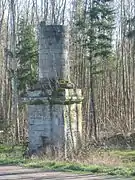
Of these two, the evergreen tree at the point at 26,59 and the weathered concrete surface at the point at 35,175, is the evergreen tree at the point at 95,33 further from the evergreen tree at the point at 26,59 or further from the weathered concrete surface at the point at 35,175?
the weathered concrete surface at the point at 35,175

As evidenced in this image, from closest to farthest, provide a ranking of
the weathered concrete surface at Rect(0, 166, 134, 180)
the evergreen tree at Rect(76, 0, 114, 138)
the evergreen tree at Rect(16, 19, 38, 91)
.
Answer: the weathered concrete surface at Rect(0, 166, 134, 180)
the evergreen tree at Rect(76, 0, 114, 138)
the evergreen tree at Rect(16, 19, 38, 91)

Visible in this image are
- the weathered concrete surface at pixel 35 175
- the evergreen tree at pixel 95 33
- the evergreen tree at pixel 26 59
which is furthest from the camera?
the evergreen tree at pixel 26 59

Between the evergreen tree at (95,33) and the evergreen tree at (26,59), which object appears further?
the evergreen tree at (26,59)

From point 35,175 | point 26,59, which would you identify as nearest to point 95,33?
point 26,59

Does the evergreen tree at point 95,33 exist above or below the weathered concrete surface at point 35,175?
above

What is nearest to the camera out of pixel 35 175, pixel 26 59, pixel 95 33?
pixel 35 175

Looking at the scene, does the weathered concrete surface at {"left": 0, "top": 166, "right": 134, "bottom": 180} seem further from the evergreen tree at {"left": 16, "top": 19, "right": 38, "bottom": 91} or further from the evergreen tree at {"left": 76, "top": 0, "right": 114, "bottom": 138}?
the evergreen tree at {"left": 16, "top": 19, "right": 38, "bottom": 91}

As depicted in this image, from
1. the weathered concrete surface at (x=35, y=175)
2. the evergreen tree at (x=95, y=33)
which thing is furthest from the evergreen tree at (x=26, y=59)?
the weathered concrete surface at (x=35, y=175)

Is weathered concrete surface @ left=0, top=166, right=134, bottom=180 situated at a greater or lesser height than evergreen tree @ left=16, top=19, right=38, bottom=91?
lesser

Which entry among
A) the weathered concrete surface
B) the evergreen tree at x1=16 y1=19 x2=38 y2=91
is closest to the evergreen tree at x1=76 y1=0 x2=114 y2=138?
the evergreen tree at x1=16 y1=19 x2=38 y2=91

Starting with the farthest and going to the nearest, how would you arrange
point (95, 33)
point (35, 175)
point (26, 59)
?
1. point (26, 59)
2. point (95, 33)
3. point (35, 175)

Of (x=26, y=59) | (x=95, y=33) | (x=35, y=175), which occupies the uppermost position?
(x=95, y=33)

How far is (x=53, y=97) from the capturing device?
725 inches

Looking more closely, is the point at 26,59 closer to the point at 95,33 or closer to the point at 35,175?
the point at 95,33
